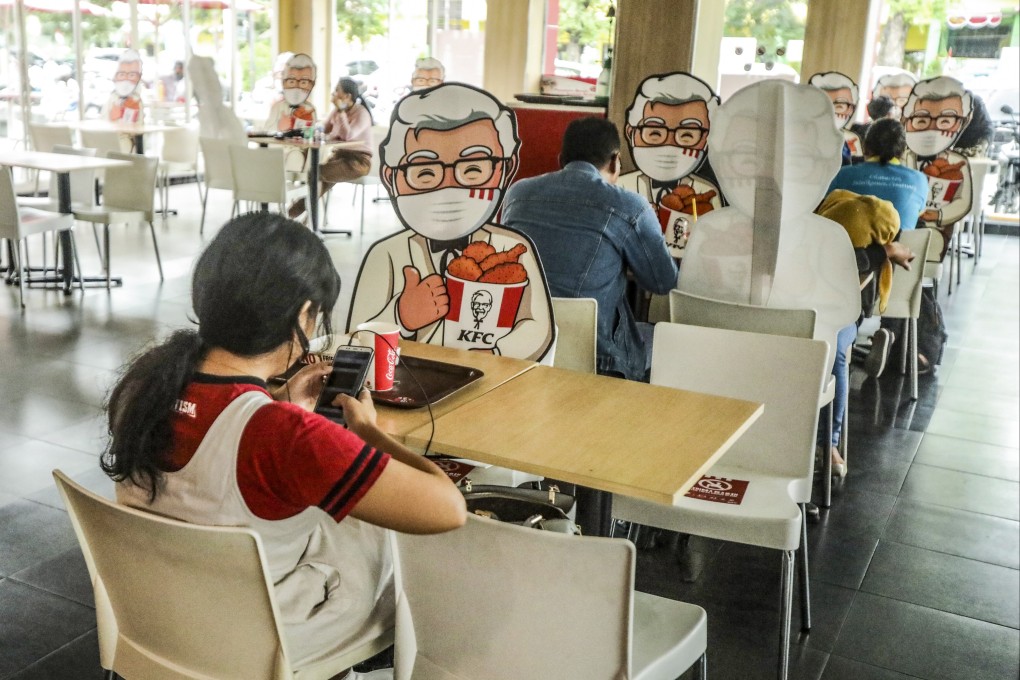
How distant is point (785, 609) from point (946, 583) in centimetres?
95

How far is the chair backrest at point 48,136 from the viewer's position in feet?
23.9

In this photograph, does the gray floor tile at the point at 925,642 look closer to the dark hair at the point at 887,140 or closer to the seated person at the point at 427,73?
the dark hair at the point at 887,140

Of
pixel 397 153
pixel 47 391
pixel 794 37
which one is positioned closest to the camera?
pixel 397 153

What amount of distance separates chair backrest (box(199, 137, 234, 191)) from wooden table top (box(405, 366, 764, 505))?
5.89 meters

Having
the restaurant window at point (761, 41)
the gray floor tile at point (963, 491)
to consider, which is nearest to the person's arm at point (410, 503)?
the gray floor tile at point (963, 491)

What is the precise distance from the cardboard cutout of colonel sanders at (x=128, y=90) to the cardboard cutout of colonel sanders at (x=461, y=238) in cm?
739

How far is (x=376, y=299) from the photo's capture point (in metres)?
2.57

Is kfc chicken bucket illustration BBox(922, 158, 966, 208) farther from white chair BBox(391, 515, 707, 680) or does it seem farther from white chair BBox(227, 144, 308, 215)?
white chair BBox(391, 515, 707, 680)

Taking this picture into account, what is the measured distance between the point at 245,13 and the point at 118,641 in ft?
38.7

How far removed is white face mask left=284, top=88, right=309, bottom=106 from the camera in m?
8.78

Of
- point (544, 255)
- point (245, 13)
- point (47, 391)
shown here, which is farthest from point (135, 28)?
point (544, 255)

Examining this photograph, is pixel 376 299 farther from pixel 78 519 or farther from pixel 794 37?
pixel 794 37

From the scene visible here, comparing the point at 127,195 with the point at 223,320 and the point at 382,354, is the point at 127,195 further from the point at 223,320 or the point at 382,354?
the point at 223,320

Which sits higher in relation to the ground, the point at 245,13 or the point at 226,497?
the point at 245,13
